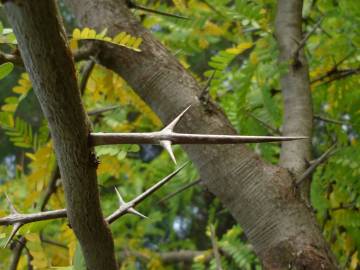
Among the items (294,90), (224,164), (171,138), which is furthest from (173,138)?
(294,90)

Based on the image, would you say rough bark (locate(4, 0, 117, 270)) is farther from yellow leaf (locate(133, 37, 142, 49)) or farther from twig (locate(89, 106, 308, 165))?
yellow leaf (locate(133, 37, 142, 49))

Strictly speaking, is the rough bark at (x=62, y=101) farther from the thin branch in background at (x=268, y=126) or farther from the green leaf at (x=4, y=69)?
the thin branch in background at (x=268, y=126)

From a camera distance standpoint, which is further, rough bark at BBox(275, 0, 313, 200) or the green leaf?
rough bark at BBox(275, 0, 313, 200)

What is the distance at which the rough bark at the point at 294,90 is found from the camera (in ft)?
3.69

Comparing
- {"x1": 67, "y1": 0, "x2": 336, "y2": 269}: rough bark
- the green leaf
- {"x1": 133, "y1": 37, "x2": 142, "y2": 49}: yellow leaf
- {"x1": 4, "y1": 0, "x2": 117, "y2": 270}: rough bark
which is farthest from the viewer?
{"x1": 133, "y1": 37, "x2": 142, "y2": 49}: yellow leaf

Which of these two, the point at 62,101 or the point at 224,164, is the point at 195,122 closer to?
the point at 224,164

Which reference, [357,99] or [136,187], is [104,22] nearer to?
[357,99]

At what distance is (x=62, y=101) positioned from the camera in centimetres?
48

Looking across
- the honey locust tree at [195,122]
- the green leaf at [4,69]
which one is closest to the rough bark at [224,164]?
the honey locust tree at [195,122]

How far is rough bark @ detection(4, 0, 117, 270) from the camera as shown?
416mm

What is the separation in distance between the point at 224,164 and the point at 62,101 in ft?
1.90

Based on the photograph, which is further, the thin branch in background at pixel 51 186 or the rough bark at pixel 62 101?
the thin branch in background at pixel 51 186

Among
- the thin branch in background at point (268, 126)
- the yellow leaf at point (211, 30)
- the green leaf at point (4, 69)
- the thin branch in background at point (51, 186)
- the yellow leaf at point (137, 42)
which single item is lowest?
the thin branch in background at point (51, 186)

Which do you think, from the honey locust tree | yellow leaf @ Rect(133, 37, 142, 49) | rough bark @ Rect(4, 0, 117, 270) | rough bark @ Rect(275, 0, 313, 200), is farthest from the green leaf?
rough bark @ Rect(275, 0, 313, 200)
